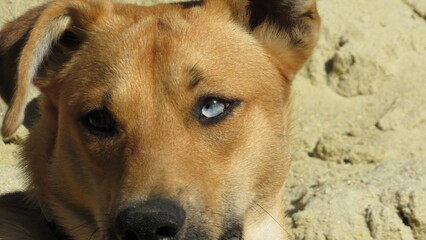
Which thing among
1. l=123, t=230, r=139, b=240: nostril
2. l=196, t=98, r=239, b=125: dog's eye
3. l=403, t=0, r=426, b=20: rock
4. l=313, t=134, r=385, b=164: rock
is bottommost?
l=313, t=134, r=385, b=164: rock

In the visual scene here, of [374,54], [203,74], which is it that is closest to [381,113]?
[374,54]

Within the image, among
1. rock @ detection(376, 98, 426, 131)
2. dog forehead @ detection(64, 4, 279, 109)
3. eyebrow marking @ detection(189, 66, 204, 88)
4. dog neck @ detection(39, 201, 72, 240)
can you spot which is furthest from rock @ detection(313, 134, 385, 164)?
dog neck @ detection(39, 201, 72, 240)

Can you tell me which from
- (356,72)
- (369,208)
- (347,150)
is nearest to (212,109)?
(369,208)

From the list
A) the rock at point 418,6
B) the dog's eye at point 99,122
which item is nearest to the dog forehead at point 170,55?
the dog's eye at point 99,122

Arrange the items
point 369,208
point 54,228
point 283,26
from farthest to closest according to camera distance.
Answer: point 369,208
point 283,26
point 54,228

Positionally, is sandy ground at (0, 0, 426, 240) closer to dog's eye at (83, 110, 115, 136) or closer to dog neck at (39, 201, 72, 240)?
dog neck at (39, 201, 72, 240)

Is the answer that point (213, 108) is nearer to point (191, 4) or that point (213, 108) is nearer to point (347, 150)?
point (191, 4)

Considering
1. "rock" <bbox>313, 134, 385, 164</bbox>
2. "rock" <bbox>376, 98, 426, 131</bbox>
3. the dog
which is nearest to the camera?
the dog
